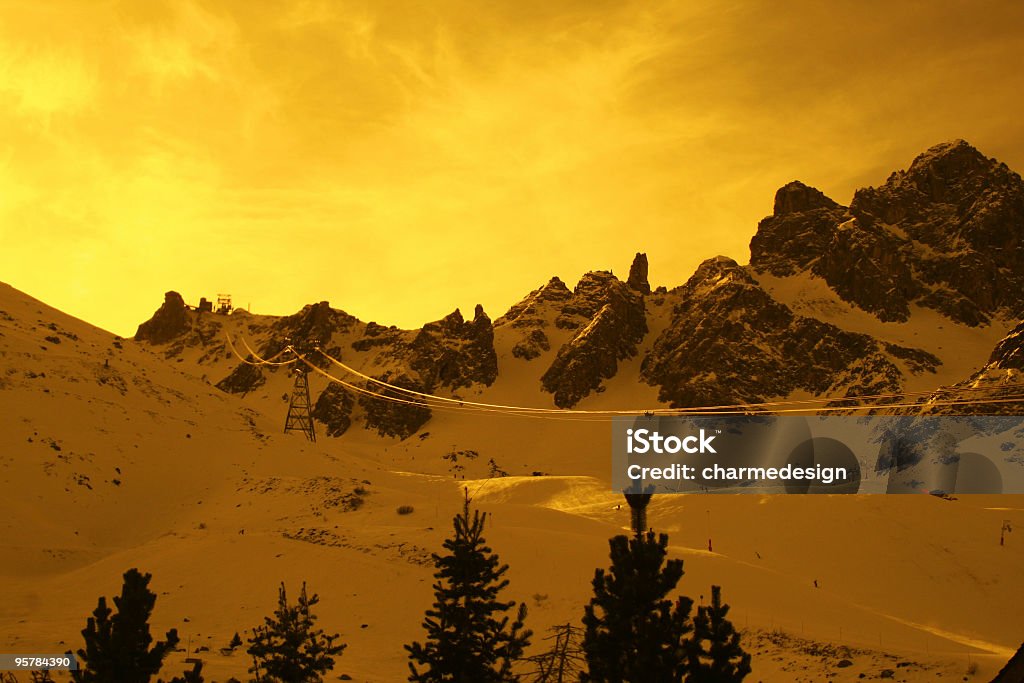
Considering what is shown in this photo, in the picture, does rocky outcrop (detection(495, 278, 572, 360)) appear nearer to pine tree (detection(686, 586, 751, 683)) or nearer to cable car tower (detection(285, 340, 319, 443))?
cable car tower (detection(285, 340, 319, 443))

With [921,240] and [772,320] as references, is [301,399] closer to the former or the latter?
[772,320]

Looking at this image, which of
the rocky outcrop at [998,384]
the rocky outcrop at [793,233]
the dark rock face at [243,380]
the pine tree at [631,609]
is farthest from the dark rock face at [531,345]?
the pine tree at [631,609]

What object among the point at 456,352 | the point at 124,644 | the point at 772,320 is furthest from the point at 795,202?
the point at 124,644

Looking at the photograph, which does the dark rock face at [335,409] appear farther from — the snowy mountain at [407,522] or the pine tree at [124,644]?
the pine tree at [124,644]

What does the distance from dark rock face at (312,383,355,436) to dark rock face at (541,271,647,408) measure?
34.4 m

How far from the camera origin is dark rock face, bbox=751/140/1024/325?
166 meters

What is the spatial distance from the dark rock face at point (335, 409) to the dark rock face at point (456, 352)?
14197 mm

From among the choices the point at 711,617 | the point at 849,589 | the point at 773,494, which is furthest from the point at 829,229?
the point at 711,617

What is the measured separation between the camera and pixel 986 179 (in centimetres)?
18975

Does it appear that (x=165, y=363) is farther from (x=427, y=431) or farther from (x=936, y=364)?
(x=936, y=364)

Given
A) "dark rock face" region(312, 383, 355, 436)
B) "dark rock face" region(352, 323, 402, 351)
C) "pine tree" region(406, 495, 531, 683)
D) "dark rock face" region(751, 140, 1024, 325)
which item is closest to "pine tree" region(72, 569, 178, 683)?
"pine tree" region(406, 495, 531, 683)

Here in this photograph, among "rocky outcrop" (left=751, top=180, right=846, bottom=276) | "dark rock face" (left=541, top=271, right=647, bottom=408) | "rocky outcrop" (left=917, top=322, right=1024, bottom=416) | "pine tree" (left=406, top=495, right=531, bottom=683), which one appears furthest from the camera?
"rocky outcrop" (left=751, top=180, right=846, bottom=276)

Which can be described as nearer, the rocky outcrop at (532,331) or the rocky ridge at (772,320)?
the rocky ridge at (772,320)

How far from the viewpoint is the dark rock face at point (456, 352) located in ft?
534
